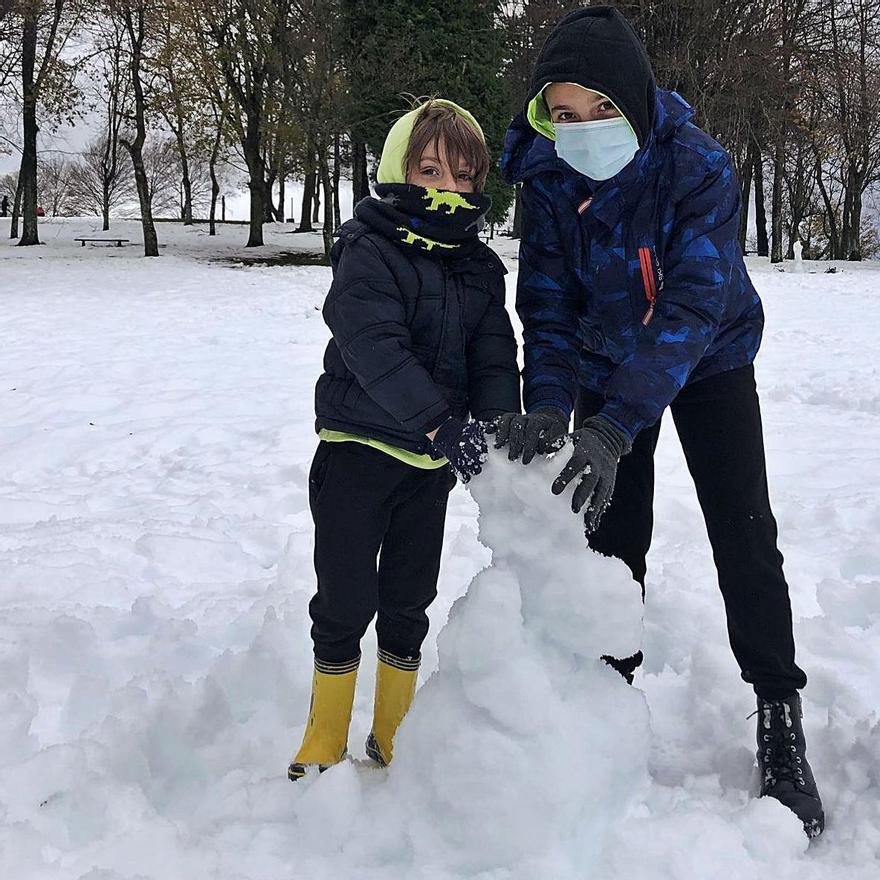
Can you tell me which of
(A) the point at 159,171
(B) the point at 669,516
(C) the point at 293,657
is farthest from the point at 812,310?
(A) the point at 159,171

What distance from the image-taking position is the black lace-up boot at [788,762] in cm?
210

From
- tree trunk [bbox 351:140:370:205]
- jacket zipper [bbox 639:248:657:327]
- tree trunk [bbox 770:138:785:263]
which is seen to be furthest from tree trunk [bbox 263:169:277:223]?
jacket zipper [bbox 639:248:657:327]

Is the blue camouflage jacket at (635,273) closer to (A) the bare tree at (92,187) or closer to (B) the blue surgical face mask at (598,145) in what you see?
(B) the blue surgical face mask at (598,145)

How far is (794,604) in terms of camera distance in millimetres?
3305

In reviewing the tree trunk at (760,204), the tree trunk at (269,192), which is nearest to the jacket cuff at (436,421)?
the tree trunk at (269,192)

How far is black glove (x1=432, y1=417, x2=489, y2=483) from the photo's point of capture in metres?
1.94

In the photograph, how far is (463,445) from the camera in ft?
6.40

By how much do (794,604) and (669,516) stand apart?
965 mm

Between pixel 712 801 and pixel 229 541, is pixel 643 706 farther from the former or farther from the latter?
pixel 229 541

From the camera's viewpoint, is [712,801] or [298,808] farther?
[712,801]

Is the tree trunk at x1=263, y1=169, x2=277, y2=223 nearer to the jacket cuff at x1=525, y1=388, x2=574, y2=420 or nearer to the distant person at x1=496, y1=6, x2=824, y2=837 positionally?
the distant person at x1=496, y1=6, x2=824, y2=837

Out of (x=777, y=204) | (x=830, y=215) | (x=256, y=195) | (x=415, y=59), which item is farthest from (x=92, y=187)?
(x=777, y=204)

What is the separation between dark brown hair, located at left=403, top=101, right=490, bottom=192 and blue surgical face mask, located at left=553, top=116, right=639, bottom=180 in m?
0.22

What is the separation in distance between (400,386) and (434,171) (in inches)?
22.4
